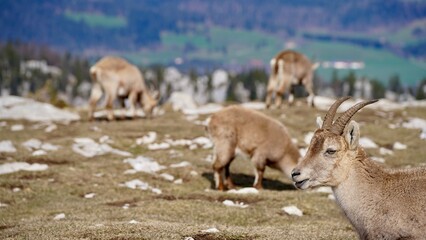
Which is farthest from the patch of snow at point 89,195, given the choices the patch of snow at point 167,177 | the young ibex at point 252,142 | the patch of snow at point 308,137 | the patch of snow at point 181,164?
the patch of snow at point 308,137

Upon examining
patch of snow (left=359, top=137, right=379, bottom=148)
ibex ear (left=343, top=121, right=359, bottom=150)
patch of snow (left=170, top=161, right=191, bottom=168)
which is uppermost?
ibex ear (left=343, top=121, right=359, bottom=150)

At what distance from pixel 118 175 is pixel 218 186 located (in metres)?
5.09

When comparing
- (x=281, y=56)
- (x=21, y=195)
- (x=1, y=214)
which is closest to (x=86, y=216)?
(x=1, y=214)

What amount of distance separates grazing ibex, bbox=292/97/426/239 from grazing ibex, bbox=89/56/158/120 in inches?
1176

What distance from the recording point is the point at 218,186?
23.7m

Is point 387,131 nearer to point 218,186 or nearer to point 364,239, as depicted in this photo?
point 218,186

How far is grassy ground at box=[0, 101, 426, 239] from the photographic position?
15.7 metres

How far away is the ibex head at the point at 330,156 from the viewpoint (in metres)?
12.3

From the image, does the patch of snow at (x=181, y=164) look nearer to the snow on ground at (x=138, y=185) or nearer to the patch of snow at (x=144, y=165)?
the patch of snow at (x=144, y=165)

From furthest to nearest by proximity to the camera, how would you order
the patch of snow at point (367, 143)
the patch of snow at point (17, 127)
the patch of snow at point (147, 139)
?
the patch of snow at point (17, 127) → the patch of snow at point (147, 139) → the patch of snow at point (367, 143)

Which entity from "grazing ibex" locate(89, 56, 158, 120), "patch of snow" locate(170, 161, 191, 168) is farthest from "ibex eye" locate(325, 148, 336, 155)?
"grazing ibex" locate(89, 56, 158, 120)

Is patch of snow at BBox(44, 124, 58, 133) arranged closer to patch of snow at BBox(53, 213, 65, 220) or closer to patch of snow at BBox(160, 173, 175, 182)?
patch of snow at BBox(160, 173, 175, 182)

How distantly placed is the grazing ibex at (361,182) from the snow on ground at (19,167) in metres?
17.3

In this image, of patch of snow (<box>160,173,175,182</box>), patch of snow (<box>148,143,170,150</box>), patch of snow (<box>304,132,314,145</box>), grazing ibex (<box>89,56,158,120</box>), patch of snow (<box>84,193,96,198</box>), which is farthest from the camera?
grazing ibex (<box>89,56,158,120</box>)
